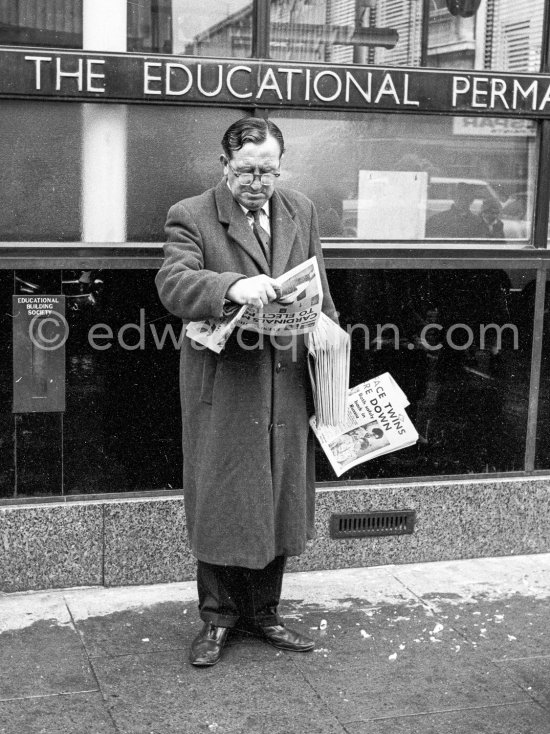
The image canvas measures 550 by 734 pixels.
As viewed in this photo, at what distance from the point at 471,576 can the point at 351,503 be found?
0.65 metres

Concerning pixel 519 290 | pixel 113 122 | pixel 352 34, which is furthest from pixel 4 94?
pixel 519 290

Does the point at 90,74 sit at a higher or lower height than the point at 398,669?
higher

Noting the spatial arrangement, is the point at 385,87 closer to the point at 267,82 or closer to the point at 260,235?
the point at 267,82

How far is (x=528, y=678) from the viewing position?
4070 millimetres

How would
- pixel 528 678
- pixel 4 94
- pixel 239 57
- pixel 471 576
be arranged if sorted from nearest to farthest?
pixel 528 678
pixel 4 94
pixel 239 57
pixel 471 576

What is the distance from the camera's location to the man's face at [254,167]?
3840mm

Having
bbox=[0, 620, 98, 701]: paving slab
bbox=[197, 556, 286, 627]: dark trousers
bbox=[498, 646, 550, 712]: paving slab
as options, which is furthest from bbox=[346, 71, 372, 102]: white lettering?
bbox=[0, 620, 98, 701]: paving slab

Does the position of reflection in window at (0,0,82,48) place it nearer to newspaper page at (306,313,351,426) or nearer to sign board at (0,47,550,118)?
sign board at (0,47,550,118)

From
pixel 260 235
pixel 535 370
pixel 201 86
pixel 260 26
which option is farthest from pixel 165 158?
pixel 535 370

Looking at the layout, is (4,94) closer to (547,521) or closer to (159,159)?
(159,159)

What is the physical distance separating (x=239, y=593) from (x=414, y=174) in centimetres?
212

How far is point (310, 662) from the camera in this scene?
4.18 m

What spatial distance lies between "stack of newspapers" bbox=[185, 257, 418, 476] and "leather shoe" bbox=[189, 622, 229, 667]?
767 mm

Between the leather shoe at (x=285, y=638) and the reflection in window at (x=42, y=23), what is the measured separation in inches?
99.0
